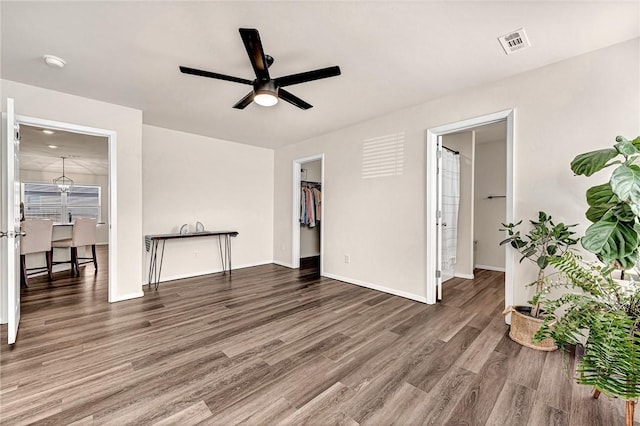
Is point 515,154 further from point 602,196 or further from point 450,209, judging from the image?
point 450,209

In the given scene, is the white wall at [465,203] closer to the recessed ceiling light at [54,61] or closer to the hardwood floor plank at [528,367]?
the hardwood floor plank at [528,367]

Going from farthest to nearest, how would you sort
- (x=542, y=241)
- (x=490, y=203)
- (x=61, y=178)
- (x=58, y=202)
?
(x=58, y=202) < (x=61, y=178) < (x=490, y=203) < (x=542, y=241)

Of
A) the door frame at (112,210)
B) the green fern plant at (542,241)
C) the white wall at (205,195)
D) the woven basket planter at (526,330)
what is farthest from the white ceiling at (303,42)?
the woven basket planter at (526,330)

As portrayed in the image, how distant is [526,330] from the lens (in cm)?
234

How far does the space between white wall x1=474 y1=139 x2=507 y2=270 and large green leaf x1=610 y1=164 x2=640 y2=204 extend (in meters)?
4.00

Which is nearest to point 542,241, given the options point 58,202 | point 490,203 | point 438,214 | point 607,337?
point 438,214

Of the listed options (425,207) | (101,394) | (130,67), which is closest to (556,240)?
(425,207)

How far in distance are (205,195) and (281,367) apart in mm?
3715

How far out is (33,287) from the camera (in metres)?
3.95

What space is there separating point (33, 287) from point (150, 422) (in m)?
4.10

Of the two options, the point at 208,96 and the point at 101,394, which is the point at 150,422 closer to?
the point at 101,394

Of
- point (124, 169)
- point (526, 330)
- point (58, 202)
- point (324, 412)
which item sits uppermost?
point (124, 169)

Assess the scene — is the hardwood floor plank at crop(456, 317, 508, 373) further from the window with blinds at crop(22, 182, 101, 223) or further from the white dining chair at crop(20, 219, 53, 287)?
the window with blinds at crop(22, 182, 101, 223)

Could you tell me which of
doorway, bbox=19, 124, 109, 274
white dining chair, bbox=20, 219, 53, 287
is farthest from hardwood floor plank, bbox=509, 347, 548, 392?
doorway, bbox=19, 124, 109, 274
